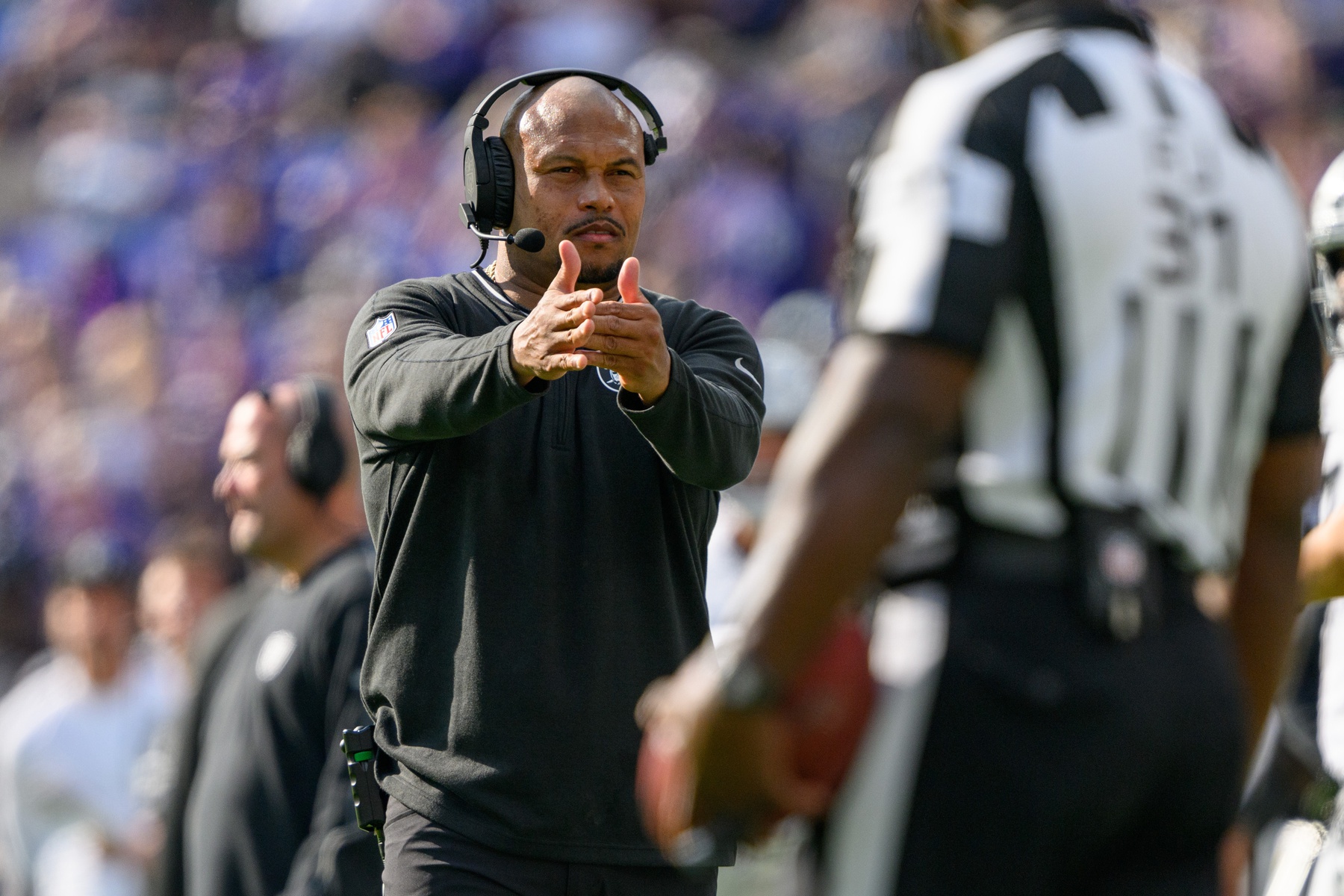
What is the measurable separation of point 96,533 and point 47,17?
587 centimetres

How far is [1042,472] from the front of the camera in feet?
8.17

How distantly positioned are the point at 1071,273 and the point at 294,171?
40.9ft

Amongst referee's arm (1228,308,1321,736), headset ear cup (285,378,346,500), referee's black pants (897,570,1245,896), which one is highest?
headset ear cup (285,378,346,500)

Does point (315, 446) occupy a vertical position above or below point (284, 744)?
above

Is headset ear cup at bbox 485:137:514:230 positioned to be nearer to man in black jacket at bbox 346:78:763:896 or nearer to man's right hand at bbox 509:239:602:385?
man in black jacket at bbox 346:78:763:896

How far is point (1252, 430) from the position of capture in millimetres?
2781

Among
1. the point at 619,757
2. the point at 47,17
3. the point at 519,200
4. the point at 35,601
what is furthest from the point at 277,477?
the point at 47,17

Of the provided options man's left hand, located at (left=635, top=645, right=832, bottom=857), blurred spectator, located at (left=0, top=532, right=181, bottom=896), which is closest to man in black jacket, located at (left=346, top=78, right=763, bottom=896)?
man's left hand, located at (left=635, top=645, right=832, bottom=857)

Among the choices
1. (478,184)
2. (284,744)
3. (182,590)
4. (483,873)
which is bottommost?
(483,873)

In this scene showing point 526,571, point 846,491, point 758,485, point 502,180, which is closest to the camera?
point 846,491

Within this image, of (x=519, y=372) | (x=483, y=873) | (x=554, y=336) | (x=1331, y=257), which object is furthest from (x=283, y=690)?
(x=1331, y=257)

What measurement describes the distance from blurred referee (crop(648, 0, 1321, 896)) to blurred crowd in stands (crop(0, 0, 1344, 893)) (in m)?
7.83

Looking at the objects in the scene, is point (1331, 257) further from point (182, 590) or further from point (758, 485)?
point (182, 590)

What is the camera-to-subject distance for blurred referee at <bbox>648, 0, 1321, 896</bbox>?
7.79 ft
